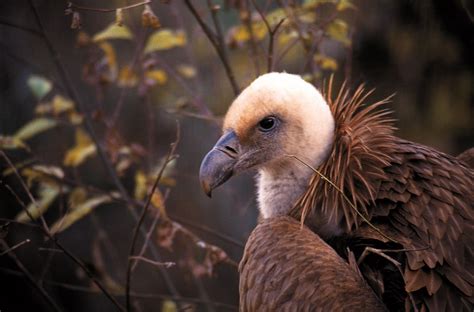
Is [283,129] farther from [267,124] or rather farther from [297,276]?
[297,276]

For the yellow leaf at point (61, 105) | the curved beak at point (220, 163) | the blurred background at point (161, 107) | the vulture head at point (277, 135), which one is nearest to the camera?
the curved beak at point (220, 163)

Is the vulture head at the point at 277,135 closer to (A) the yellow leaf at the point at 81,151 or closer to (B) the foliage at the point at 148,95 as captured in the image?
(B) the foliage at the point at 148,95

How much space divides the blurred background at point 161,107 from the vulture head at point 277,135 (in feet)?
0.89

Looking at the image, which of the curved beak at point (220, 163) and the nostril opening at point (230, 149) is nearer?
the curved beak at point (220, 163)

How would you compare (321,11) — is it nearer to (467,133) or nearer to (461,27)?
(461,27)

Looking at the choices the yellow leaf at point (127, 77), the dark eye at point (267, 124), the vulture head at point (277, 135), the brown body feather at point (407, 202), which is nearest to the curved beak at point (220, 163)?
the vulture head at point (277, 135)

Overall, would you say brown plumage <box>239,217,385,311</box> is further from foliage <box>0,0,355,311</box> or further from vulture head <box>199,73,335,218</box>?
foliage <box>0,0,355,311</box>

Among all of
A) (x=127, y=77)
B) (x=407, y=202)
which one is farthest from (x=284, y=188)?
(x=127, y=77)

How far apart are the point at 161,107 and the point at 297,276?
2.47 meters

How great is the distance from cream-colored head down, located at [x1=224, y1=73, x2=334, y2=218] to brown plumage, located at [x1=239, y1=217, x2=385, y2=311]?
33 centimetres

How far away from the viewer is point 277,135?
3420 mm

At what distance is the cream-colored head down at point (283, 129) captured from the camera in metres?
3.36

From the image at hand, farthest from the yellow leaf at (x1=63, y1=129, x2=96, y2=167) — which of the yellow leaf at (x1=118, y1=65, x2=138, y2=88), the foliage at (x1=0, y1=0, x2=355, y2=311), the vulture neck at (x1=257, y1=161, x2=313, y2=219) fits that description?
the vulture neck at (x1=257, y1=161, x2=313, y2=219)

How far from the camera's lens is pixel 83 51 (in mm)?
6793
